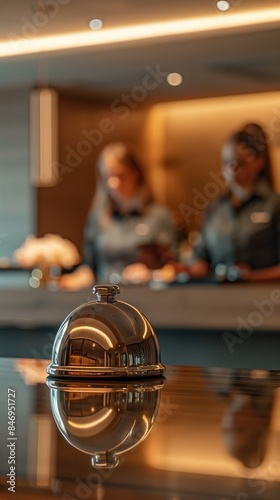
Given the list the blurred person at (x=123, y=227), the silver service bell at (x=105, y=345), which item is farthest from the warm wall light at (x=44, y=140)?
the silver service bell at (x=105, y=345)

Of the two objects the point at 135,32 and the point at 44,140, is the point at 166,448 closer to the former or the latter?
the point at 44,140

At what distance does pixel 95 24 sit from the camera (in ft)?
19.0

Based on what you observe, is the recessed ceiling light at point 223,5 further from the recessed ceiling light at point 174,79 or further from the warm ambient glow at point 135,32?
the recessed ceiling light at point 174,79

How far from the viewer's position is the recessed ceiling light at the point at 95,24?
5.72 m

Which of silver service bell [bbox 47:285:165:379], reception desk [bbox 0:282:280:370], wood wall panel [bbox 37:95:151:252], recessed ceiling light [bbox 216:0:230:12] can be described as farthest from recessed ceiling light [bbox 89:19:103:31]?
silver service bell [bbox 47:285:165:379]

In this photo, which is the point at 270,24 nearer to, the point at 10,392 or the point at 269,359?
the point at 269,359

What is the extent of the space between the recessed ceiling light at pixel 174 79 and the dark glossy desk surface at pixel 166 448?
17.3ft

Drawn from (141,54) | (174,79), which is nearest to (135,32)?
(141,54)

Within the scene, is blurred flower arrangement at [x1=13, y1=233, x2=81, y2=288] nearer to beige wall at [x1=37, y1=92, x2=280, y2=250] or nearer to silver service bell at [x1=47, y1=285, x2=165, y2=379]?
beige wall at [x1=37, y1=92, x2=280, y2=250]

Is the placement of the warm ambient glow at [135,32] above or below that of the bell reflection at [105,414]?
above

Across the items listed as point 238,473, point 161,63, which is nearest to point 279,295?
point 238,473

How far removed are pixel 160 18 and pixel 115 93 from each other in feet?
3.69

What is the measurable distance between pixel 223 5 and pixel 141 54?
2.87ft

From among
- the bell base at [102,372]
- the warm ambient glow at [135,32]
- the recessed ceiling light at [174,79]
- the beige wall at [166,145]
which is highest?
the warm ambient glow at [135,32]
